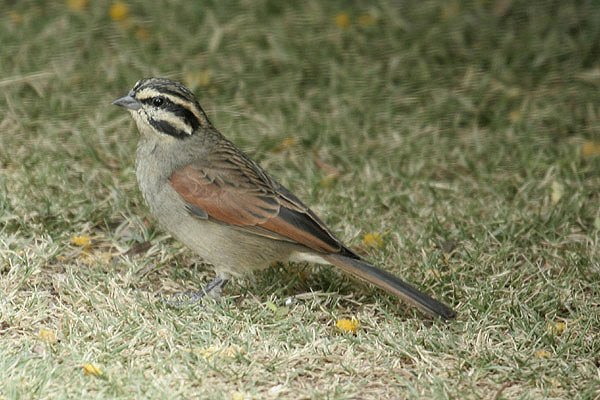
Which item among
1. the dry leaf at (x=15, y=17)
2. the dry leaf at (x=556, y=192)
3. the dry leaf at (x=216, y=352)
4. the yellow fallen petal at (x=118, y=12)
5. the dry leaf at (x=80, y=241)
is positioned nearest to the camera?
the dry leaf at (x=216, y=352)

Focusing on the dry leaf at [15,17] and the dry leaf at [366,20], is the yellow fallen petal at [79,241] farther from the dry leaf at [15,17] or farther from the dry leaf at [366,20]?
the dry leaf at [366,20]

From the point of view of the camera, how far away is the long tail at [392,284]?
17.6ft

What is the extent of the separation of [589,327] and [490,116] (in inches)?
127

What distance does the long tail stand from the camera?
212 inches

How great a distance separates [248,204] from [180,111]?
79 centimetres

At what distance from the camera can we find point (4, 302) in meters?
5.27

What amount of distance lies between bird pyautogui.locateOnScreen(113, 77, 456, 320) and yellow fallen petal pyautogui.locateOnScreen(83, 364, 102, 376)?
1180mm

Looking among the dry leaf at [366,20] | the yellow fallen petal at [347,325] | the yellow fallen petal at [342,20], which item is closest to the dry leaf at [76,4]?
the yellow fallen petal at [342,20]

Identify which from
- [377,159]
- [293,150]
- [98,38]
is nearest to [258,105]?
[293,150]

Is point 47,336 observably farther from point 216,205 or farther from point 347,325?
point 347,325

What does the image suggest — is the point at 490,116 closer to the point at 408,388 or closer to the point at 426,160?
the point at 426,160

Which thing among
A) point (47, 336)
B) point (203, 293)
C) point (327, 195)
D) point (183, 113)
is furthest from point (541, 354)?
point (47, 336)

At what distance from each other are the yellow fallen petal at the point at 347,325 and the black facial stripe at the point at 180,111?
164 centimetres

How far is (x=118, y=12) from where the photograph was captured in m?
9.15
